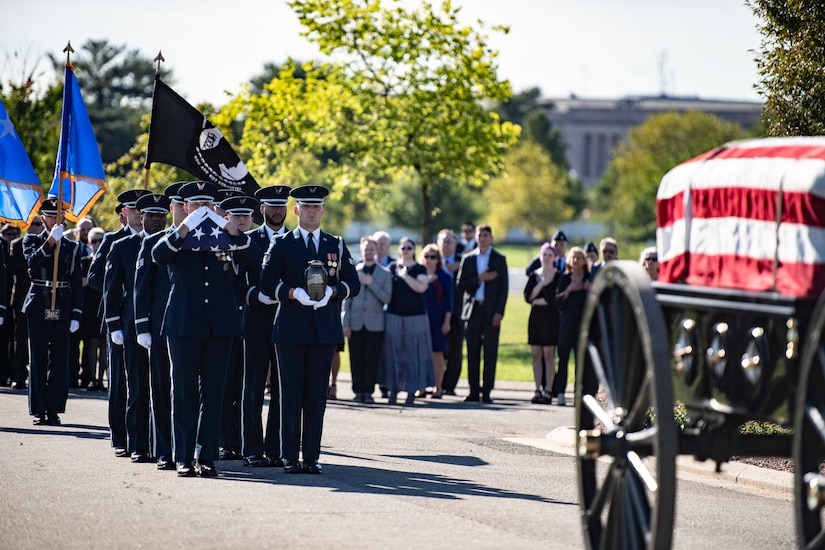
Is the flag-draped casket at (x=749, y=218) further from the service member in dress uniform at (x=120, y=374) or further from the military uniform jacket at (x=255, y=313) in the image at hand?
the service member in dress uniform at (x=120, y=374)

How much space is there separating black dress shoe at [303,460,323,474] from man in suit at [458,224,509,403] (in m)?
6.80

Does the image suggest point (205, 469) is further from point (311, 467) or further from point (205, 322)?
point (205, 322)

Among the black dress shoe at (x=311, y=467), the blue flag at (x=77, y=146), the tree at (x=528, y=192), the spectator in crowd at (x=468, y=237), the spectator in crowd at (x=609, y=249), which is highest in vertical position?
the tree at (x=528, y=192)

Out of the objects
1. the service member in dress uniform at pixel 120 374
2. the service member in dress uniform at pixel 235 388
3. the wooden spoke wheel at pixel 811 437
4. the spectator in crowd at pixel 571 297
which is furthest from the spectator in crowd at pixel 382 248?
the wooden spoke wheel at pixel 811 437

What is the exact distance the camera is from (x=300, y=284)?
33.8 ft

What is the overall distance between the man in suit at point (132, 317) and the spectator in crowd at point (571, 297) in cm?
629

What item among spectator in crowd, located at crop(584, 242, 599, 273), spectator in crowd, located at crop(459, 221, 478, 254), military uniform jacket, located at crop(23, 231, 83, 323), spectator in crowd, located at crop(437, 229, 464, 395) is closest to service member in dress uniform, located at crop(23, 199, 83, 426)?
military uniform jacket, located at crop(23, 231, 83, 323)

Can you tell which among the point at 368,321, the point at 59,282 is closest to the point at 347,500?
the point at 59,282

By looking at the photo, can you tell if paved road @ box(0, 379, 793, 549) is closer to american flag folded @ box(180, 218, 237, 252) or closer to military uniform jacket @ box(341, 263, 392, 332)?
american flag folded @ box(180, 218, 237, 252)

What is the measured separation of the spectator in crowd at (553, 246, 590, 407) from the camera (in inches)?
631

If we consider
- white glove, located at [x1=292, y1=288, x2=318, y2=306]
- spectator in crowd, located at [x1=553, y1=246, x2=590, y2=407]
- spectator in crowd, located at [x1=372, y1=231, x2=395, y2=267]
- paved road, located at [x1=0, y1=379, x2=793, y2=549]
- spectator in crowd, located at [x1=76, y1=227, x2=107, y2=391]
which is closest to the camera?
paved road, located at [x1=0, y1=379, x2=793, y2=549]

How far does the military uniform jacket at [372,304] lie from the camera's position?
54.5 ft

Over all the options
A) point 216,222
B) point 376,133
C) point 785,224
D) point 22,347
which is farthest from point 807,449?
point 376,133

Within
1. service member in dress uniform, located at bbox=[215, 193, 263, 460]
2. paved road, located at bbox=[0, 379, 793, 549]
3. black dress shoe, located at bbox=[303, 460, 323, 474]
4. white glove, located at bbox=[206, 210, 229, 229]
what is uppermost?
white glove, located at bbox=[206, 210, 229, 229]
